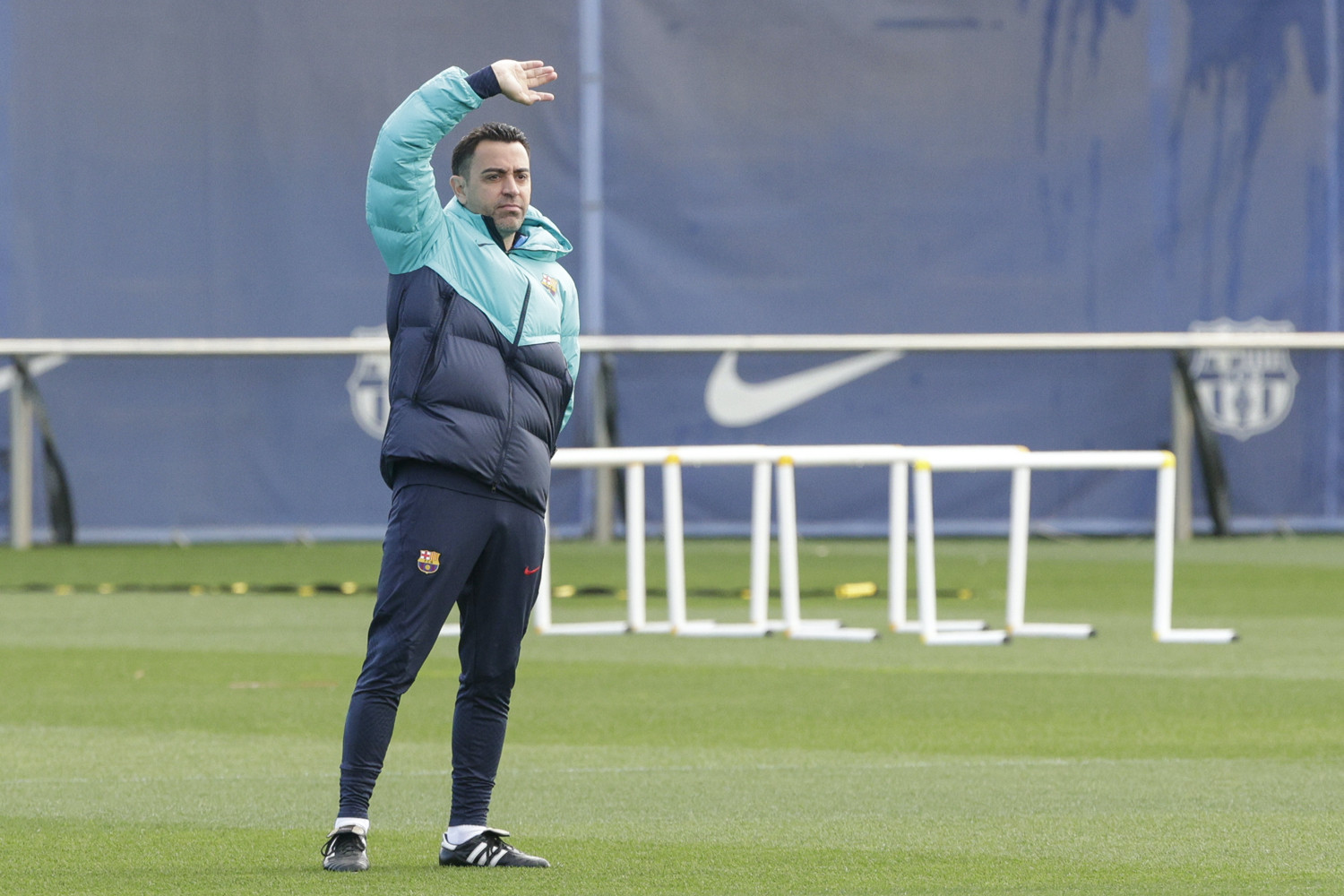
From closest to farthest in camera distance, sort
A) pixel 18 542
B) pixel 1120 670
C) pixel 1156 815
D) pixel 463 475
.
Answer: pixel 463 475 < pixel 1156 815 < pixel 1120 670 < pixel 18 542

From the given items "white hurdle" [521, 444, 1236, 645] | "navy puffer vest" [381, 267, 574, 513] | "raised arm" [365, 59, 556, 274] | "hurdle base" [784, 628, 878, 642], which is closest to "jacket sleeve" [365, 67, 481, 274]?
"raised arm" [365, 59, 556, 274]

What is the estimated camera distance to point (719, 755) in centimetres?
745

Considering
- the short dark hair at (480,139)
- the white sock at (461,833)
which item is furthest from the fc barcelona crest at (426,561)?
the short dark hair at (480,139)

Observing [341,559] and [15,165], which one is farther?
[15,165]

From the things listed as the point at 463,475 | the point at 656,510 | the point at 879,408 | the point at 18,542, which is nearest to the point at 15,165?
the point at 18,542

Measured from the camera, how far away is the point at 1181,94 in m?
18.3

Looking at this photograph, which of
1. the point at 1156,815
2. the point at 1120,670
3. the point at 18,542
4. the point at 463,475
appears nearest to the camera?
the point at 463,475

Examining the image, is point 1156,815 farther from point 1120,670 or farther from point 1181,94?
point 1181,94

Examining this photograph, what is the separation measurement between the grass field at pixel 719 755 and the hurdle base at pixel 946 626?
0.95ft

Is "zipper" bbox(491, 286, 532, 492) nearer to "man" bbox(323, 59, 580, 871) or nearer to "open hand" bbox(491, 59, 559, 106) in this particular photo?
"man" bbox(323, 59, 580, 871)

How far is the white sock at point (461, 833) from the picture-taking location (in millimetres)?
5340

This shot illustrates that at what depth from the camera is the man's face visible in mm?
5320

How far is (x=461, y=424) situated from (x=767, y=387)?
12982mm

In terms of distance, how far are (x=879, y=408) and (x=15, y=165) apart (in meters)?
7.41
